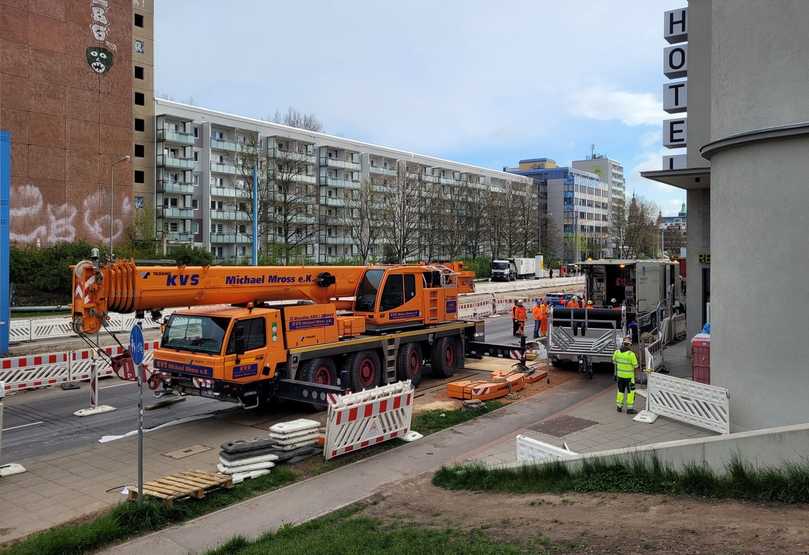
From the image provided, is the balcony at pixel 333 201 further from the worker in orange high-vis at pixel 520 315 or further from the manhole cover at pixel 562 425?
the manhole cover at pixel 562 425

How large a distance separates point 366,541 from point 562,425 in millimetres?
7109

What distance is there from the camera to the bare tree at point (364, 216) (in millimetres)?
65812

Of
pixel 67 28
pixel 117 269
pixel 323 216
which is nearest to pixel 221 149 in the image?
pixel 323 216

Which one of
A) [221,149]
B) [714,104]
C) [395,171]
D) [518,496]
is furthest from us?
[395,171]

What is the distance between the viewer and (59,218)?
50.6 meters

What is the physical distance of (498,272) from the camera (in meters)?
71.0

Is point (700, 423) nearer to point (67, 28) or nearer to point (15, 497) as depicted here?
point (15, 497)

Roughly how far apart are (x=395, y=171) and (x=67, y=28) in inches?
1697

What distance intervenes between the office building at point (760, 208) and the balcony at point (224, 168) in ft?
187

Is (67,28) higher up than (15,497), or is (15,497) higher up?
(67,28)

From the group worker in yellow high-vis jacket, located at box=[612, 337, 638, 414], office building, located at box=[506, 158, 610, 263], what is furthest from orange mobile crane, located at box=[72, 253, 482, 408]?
office building, located at box=[506, 158, 610, 263]

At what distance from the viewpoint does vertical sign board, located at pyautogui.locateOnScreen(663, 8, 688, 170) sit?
68.4ft

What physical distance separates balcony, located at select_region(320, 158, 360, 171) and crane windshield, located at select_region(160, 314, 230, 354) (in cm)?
6343

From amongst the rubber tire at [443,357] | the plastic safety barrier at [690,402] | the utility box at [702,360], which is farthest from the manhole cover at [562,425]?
the rubber tire at [443,357]
